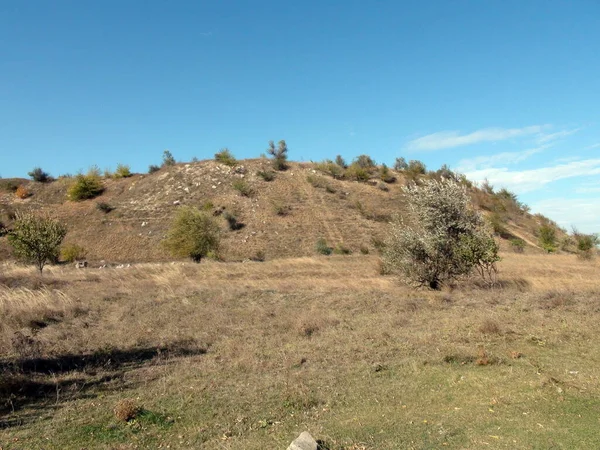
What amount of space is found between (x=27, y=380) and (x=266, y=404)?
5.00 metres

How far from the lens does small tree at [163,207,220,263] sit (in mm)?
39125

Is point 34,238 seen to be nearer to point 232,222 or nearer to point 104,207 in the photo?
point 232,222

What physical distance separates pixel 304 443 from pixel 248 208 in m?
51.3

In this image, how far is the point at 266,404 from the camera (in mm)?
7559

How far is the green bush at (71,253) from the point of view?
4412 cm

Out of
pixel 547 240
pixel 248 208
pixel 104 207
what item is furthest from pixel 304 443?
pixel 104 207

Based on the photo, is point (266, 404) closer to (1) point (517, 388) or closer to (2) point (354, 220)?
(1) point (517, 388)

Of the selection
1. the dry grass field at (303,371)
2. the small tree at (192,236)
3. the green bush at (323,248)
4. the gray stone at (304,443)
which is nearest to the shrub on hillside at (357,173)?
the green bush at (323,248)

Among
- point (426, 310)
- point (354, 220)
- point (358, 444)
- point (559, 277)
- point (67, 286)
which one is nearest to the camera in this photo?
point (358, 444)

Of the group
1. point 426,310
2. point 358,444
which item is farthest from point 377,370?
point 426,310

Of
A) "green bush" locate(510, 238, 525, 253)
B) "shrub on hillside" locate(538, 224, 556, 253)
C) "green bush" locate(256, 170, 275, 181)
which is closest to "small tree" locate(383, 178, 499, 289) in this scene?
"green bush" locate(510, 238, 525, 253)

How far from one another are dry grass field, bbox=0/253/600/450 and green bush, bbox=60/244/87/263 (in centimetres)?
2853

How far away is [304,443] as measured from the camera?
17.6 feet

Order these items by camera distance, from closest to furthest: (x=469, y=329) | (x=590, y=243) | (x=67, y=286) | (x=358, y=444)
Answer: (x=358, y=444) < (x=469, y=329) < (x=67, y=286) < (x=590, y=243)
